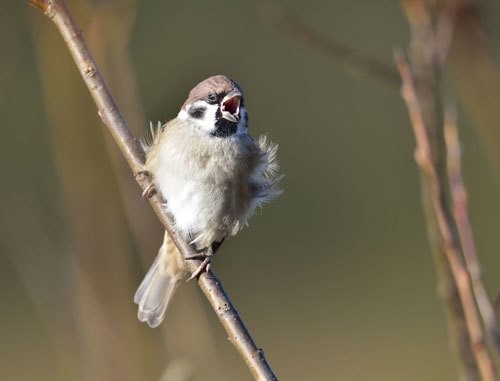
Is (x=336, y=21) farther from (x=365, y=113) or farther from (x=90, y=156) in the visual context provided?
(x=90, y=156)

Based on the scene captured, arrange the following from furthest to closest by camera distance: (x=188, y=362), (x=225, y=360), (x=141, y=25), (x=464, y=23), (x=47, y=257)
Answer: (x=141, y=25), (x=225, y=360), (x=47, y=257), (x=188, y=362), (x=464, y=23)

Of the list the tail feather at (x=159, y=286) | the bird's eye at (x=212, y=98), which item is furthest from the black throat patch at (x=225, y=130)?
the tail feather at (x=159, y=286)

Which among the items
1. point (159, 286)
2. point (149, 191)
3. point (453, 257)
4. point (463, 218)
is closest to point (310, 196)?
point (159, 286)

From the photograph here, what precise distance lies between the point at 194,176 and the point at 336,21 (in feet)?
18.6

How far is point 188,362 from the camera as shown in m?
2.28

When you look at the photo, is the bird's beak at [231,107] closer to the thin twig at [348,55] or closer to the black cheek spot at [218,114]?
the black cheek spot at [218,114]

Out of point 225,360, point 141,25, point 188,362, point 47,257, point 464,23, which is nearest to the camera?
point 464,23

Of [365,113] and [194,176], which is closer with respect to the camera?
[194,176]

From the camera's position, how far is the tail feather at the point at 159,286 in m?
2.71

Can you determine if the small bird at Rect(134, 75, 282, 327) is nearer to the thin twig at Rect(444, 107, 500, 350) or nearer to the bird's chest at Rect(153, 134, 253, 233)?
the bird's chest at Rect(153, 134, 253, 233)

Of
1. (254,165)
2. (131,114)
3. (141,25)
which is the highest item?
(141,25)

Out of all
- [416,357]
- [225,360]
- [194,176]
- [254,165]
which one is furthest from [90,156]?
[416,357]

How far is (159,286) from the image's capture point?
2758mm

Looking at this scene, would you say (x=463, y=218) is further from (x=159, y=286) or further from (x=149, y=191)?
(x=159, y=286)
